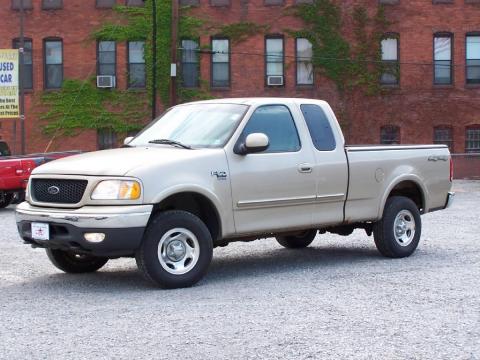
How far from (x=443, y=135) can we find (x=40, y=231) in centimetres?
3470

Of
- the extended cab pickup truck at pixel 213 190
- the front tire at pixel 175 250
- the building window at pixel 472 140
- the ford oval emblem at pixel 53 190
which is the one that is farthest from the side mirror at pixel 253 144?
the building window at pixel 472 140

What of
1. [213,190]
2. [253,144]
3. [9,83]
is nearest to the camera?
[213,190]

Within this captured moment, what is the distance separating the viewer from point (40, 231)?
338 inches

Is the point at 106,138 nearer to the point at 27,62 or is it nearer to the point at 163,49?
the point at 163,49

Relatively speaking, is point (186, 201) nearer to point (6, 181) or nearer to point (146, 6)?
point (6, 181)

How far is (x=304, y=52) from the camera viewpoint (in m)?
40.7

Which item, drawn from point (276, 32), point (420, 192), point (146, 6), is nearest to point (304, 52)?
point (276, 32)

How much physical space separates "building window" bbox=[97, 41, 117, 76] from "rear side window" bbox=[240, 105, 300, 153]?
31.6 meters

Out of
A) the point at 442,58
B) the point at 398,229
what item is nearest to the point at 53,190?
the point at 398,229

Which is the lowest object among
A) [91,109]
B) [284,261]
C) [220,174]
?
[284,261]

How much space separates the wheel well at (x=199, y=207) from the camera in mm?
9017

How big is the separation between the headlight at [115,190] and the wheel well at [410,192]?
13.5ft

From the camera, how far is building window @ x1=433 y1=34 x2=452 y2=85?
4094 cm

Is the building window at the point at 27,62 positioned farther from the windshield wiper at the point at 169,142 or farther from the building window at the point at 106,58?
the windshield wiper at the point at 169,142
